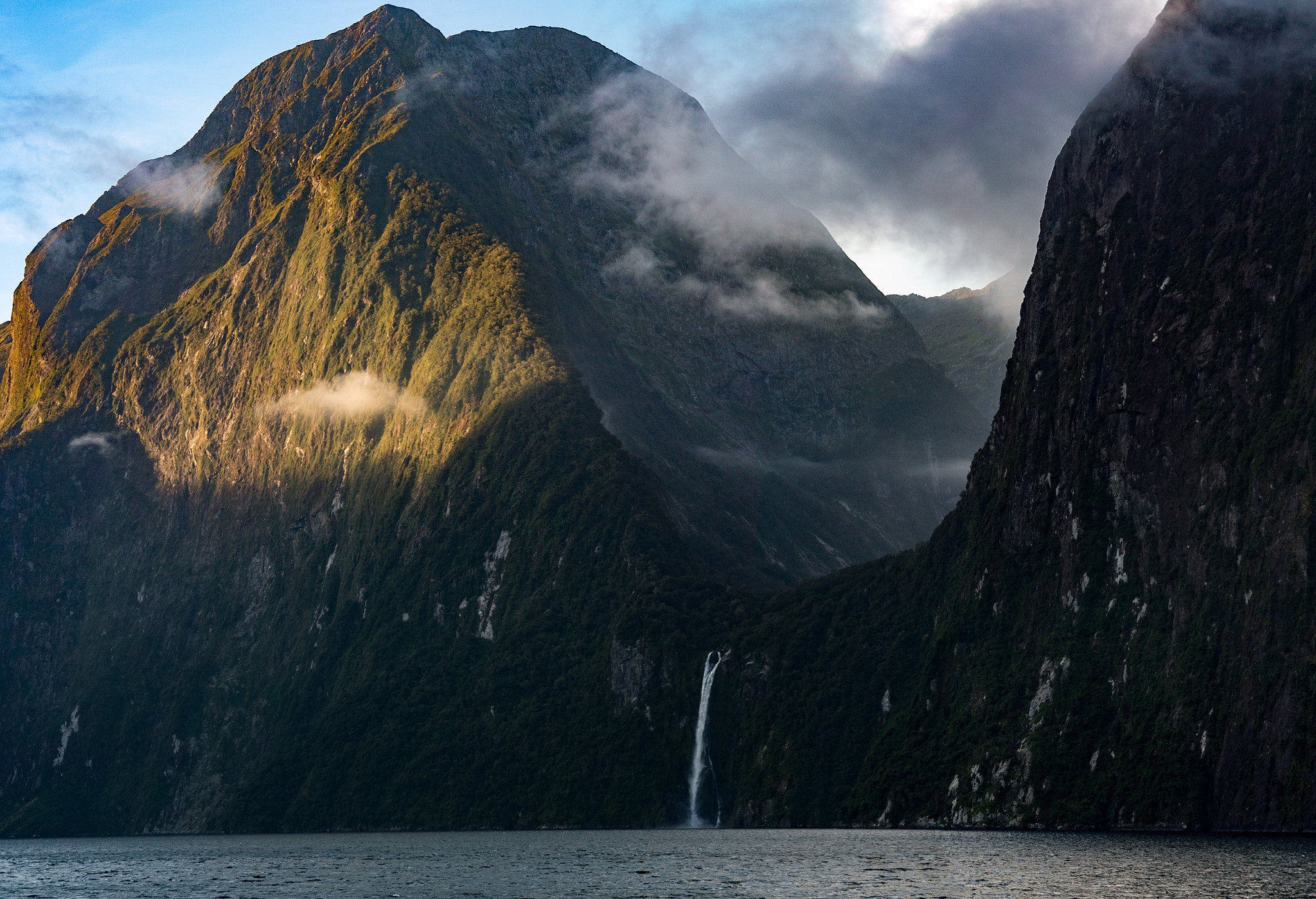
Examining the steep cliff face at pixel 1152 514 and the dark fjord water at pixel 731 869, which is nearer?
the dark fjord water at pixel 731 869

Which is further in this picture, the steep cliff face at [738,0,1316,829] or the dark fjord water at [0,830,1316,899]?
the steep cliff face at [738,0,1316,829]

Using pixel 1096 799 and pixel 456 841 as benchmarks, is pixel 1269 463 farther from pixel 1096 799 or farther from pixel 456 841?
pixel 456 841

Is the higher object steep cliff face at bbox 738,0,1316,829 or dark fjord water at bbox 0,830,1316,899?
steep cliff face at bbox 738,0,1316,829

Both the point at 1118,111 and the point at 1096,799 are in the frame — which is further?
the point at 1118,111

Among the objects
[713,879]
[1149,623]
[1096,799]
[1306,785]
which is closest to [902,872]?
[713,879]
